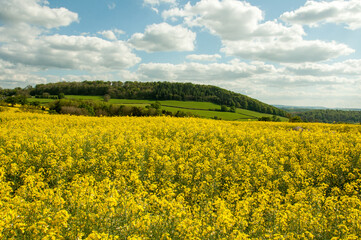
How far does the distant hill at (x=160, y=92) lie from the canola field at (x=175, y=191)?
7644 centimetres

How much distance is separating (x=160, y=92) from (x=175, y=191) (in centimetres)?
8577

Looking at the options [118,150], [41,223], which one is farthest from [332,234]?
[118,150]

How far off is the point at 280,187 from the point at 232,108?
74.0 meters

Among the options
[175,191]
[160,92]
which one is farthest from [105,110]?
[175,191]

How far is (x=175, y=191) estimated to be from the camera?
7.29 meters

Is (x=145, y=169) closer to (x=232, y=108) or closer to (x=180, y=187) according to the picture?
(x=180, y=187)

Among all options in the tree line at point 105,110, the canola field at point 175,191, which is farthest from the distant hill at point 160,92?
the canola field at point 175,191

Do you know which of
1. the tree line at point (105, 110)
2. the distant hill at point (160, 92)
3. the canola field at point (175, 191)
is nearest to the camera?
the canola field at point (175, 191)

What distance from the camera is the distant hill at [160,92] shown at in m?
90.8

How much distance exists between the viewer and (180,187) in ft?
26.1

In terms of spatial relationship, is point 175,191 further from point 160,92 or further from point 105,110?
point 160,92

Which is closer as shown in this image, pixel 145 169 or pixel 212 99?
pixel 145 169

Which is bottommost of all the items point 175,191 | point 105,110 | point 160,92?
point 175,191

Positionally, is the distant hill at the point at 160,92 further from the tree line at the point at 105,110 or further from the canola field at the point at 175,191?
the canola field at the point at 175,191
